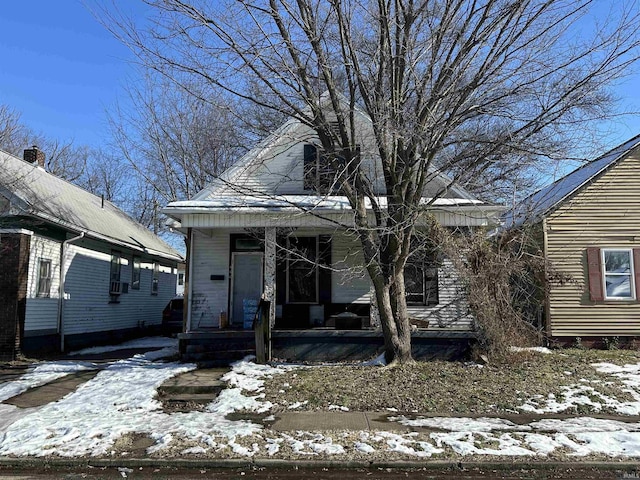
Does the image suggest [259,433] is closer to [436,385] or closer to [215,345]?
[436,385]

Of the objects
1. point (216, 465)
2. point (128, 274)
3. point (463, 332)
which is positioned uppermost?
point (128, 274)

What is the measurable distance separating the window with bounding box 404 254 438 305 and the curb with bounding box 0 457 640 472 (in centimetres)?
802

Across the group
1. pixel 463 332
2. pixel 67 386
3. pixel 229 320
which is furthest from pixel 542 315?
pixel 67 386

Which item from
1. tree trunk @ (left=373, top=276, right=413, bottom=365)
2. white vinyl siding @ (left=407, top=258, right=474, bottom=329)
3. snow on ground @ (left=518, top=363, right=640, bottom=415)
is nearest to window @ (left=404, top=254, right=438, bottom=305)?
white vinyl siding @ (left=407, top=258, right=474, bottom=329)

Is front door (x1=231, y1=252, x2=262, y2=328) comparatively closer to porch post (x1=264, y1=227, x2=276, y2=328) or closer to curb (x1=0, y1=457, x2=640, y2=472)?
porch post (x1=264, y1=227, x2=276, y2=328)

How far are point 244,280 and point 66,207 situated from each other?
656cm

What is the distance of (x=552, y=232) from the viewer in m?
14.2

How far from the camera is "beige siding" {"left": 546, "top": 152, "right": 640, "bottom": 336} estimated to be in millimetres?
13711

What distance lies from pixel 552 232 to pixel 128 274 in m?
15.0

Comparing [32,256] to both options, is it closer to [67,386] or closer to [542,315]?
[67,386]

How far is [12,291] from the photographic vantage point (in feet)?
42.4

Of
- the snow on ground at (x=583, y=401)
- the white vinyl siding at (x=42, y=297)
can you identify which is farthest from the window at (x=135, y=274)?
the snow on ground at (x=583, y=401)

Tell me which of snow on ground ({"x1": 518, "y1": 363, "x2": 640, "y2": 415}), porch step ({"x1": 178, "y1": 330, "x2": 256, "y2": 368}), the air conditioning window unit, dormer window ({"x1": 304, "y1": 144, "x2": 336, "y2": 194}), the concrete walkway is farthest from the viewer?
the air conditioning window unit

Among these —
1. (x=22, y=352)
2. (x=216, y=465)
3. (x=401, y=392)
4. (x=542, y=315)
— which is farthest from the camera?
(x=542, y=315)
